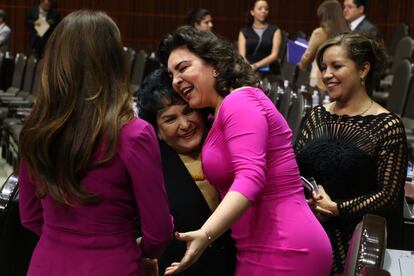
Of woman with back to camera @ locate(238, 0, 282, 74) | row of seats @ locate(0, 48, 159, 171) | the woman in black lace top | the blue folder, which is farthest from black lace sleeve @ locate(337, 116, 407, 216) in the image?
woman with back to camera @ locate(238, 0, 282, 74)

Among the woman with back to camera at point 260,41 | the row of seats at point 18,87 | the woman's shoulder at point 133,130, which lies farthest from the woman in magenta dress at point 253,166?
the woman with back to camera at point 260,41

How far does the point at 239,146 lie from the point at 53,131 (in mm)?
426

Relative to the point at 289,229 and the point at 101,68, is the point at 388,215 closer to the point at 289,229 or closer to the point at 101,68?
the point at 289,229

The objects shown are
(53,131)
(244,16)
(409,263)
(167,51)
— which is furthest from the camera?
(244,16)

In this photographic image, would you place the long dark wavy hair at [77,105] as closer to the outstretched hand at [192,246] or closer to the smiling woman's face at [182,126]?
the outstretched hand at [192,246]

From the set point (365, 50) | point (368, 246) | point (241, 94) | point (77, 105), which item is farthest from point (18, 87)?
point (368, 246)

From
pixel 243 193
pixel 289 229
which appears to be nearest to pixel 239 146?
pixel 243 193

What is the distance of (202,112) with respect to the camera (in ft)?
7.43

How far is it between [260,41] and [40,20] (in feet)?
16.6

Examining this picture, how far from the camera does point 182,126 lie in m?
2.23

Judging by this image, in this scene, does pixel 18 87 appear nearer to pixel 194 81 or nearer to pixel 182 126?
pixel 182 126

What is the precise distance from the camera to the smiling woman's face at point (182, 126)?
2240mm

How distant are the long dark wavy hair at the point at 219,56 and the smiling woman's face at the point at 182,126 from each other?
0.21m

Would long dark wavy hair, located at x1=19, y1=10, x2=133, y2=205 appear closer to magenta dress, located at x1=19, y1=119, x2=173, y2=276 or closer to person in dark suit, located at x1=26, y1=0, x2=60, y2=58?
magenta dress, located at x1=19, y1=119, x2=173, y2=276
